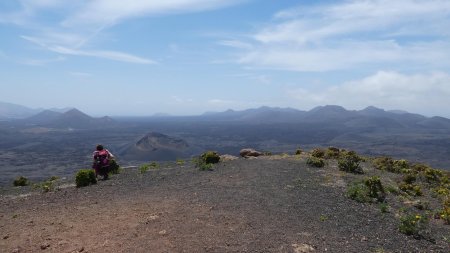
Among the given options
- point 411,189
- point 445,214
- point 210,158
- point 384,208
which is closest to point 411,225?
point 384,208

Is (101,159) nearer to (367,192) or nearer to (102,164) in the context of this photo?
(102,164)

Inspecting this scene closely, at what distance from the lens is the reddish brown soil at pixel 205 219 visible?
12.5 m

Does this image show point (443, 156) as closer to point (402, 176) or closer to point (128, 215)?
point (402, 176)

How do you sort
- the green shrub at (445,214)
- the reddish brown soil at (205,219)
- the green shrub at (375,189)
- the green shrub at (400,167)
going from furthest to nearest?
the green shrub at (400,167) < the green shrub at (375,189) < the green shrub at (445,214) < the reddish brown soil at (205,219)

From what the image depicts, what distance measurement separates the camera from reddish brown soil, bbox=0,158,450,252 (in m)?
12.5

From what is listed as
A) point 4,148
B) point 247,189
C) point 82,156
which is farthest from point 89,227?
point 4,148

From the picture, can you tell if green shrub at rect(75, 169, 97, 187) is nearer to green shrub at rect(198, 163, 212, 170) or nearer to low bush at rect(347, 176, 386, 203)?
green shrub at rect(198, 163, 212, 170)

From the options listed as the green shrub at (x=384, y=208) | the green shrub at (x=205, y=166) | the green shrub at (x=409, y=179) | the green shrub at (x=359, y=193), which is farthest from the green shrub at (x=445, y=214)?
the green shrub at (x=205, y=166)

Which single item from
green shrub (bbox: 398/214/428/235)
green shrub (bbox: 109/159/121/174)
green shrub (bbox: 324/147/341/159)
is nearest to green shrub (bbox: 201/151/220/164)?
green shrub (bbox: 109/159/121/174)

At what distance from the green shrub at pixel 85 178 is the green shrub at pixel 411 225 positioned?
14034 mm

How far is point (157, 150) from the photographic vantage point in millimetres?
159375

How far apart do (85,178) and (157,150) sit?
13927 cm

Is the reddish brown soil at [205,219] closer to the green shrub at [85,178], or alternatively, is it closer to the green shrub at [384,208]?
the green shrub at [384,208]

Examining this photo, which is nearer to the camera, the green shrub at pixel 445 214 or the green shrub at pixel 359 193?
the green shrub at pixel 445 214
